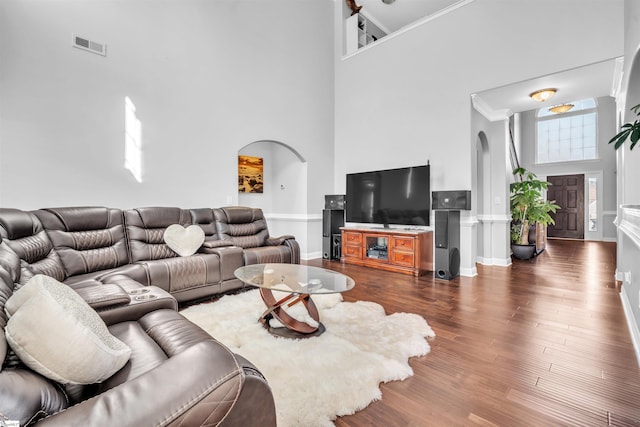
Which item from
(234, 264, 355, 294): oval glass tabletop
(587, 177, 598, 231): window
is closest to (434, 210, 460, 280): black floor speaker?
(234, 264, 355, 294): oval glass tabletop

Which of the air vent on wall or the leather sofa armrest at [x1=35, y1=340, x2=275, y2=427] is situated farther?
the air vent on wall

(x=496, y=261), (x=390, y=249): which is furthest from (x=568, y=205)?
(x=390, y=249)

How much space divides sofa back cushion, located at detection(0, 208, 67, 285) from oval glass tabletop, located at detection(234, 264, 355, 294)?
147 cm

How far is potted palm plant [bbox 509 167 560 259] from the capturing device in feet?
18.6

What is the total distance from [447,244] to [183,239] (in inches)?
136

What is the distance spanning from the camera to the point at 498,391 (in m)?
1.74

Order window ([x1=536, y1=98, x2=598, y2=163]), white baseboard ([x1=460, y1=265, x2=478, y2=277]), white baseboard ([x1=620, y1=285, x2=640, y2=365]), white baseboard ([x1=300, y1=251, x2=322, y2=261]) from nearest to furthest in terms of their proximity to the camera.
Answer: white baseboard ([x1=620, y1=285, x2=640, y2=365]) < white baseboard ([x1=460, y1=265, x2=478, y2=277]) < white baseboard ([x1=300, y1=251, x2=322, y2=261]) < window ([x1=536, y1=98, x2=598, y2=163])

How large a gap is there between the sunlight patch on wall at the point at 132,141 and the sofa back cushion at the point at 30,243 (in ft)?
4.39

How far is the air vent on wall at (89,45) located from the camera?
11.5 feet

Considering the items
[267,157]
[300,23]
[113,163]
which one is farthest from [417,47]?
[113,163]

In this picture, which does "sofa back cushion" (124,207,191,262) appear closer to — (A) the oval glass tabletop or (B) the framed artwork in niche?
(A) the oval glass tabletop

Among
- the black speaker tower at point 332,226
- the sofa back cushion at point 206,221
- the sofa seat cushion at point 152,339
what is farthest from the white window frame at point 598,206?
the sofa seat cushion at point 152,339

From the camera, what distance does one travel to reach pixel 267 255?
155 inches

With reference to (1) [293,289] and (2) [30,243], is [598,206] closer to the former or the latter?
(1) [293,289]
